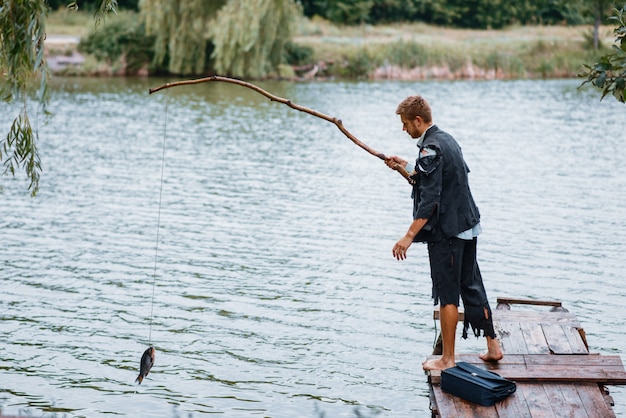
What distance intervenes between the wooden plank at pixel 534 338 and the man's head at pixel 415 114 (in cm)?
194

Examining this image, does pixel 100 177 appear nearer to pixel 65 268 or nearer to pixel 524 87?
pixel 65 268

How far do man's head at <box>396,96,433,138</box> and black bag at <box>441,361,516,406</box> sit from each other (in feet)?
5.67

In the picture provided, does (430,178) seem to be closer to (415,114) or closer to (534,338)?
(415,114)

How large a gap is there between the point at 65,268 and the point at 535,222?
742 centimetres

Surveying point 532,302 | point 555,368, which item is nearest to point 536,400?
point 555,368

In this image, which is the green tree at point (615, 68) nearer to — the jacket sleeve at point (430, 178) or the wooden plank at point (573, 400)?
the jacket sleeve at point (430, 178)

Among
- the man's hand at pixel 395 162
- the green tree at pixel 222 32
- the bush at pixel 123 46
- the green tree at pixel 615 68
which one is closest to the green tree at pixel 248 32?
the green tree at pixel 222 32

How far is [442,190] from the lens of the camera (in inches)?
280

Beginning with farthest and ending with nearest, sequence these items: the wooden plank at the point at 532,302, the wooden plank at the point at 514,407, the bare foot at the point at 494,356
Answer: the wooden plank at the point at 532,302 → the bare foot at the point at 494,356 → the wooden plank at the point at 514,407

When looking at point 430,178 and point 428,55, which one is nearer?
point 430,178

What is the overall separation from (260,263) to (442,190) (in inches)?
248

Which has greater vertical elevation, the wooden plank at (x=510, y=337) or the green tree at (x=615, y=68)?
the green tree at (x=615, y=68)

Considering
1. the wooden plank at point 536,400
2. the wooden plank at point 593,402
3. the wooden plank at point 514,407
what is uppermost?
the wooden plank at point 593,402

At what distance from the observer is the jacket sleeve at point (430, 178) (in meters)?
7.00
